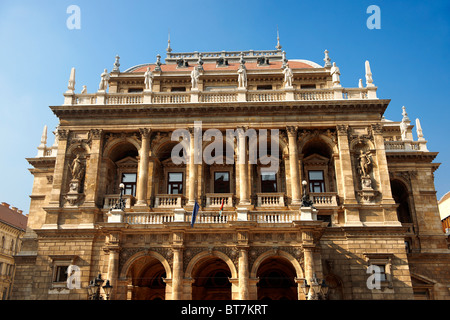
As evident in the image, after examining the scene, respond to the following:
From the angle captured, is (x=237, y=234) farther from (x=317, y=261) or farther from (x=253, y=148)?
(x=253, y=148)

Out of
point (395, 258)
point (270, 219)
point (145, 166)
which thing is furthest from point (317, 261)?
point (145, 166)

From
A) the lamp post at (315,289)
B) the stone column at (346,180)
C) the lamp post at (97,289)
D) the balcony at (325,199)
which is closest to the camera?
the lamp post at (315,289)

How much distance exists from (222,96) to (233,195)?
8.17 m

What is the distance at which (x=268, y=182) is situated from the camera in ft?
112

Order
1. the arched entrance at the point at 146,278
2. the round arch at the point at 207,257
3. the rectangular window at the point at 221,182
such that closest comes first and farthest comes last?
the round arch at the point at 207,257 → the arched entrance at the point at 146,278 → the rectangular window at the point at 221,182

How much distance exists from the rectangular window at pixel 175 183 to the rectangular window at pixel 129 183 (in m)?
2.85

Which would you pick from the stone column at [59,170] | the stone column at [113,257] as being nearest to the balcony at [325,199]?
the stone column at [113,257]

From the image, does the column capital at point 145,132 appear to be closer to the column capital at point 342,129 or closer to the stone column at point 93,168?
the stone column at point 93,168

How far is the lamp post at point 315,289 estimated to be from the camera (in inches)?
938

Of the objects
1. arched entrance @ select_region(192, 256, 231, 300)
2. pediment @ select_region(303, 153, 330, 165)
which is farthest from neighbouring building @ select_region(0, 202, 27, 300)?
pediment @ select_region(303, 153, 330, 165)

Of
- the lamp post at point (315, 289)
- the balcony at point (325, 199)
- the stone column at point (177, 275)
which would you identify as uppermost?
the balcony at point (325, 199)

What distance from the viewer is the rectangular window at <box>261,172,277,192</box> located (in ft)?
112

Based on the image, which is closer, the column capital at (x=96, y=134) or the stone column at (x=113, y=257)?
the stone column at (x=113, y=257)
